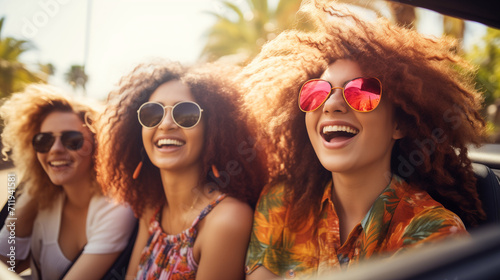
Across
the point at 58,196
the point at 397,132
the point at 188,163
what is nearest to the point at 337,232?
the point at 397,132

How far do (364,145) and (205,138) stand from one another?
0.92 m

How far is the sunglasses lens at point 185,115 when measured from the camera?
2.09 m

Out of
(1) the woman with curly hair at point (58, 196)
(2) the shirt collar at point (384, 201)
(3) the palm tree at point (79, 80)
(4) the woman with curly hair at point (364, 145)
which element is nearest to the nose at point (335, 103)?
(4) the woman with curly hair at point (364, 145)

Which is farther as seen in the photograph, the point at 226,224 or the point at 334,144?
the point at 226,224

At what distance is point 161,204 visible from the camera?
2.42m

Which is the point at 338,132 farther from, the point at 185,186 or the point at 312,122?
the point at 185,186

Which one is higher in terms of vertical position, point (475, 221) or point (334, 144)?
point (334, 144)

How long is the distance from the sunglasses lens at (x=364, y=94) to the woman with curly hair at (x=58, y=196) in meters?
1.67

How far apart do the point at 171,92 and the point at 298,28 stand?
78cm

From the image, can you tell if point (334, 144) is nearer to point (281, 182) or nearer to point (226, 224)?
point (281, 182)

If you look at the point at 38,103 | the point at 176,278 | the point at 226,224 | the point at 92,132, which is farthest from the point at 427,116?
the point at 38,103

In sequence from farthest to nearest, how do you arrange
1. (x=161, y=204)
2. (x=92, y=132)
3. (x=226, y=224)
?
(x=92, y=132) → (x=161, y=204) → (x=226, y=224)

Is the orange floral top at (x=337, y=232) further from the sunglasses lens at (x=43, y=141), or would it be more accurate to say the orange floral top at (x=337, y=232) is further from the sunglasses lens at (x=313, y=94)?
the sunglasses lens at (x=43, y=141)

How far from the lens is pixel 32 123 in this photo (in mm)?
2637
